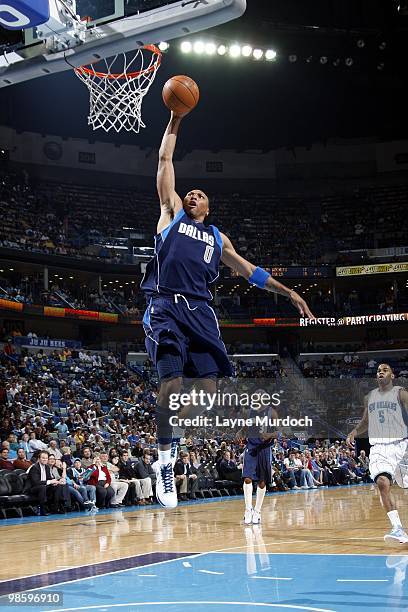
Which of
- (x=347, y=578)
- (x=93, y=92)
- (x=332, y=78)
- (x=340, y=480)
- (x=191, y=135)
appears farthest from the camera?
(x=191, y=135)

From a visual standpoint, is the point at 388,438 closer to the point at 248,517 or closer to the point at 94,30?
the point at 248,517

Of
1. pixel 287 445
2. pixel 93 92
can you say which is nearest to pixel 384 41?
pixel 287 445

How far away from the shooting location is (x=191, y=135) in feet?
128

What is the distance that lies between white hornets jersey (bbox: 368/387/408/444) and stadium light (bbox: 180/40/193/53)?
21788mm

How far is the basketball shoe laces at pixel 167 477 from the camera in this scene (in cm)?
508

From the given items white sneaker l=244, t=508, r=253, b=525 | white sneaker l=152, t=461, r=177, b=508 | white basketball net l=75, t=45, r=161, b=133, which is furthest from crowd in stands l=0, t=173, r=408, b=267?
white sneaker l=152, t=461, r=177, b=508

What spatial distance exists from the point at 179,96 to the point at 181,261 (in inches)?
42.3

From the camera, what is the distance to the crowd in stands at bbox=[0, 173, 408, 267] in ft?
109

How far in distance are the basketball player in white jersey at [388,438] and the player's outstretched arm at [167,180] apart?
428cm

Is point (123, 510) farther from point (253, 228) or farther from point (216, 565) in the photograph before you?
point (253, 228)

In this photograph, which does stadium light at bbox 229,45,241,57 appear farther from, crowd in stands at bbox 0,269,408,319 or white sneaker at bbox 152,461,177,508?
white sneaker at bbox 152,461,177,508

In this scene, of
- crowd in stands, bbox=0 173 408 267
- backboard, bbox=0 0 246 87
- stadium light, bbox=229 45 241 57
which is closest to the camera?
backboard, bbox=0 0 246 87

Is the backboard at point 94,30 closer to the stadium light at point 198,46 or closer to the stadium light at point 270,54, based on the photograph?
the stadium light at point 270,54

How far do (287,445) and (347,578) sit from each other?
2021 cm
